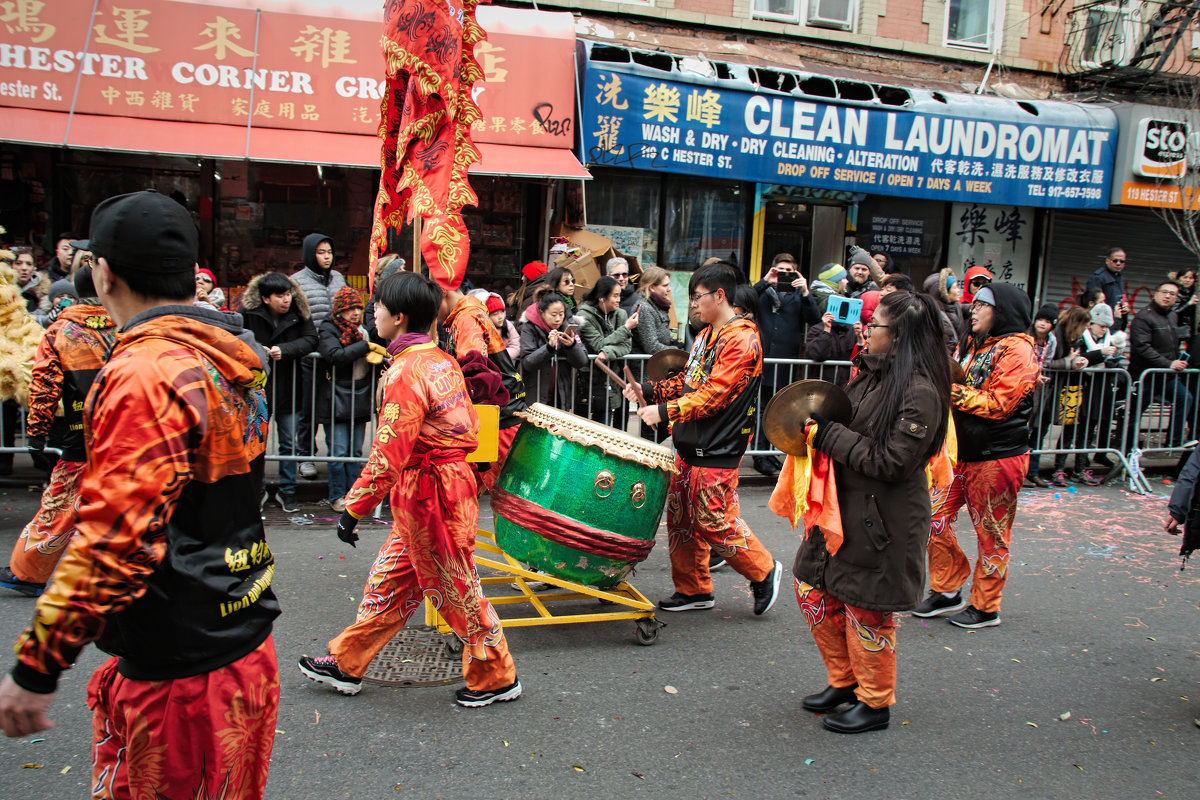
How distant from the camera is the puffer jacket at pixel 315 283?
762 centimetres

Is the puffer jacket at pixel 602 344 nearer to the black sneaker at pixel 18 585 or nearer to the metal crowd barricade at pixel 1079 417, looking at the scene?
the metal crowd barricade at pixel 1079 417

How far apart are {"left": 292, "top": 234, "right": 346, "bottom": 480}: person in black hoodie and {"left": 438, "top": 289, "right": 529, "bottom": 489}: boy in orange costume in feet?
9.03

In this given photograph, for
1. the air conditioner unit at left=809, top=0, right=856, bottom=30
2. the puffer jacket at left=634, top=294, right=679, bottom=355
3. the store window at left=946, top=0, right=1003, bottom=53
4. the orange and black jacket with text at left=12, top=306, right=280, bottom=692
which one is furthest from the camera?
the store window at left=946, top=0, right=1003, bottom=53

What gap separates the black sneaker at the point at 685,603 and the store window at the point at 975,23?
11.7m

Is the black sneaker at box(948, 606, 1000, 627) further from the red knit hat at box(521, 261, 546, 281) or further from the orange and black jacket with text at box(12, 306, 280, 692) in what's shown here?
the red knit hat at box(521, 261, 546, 281)

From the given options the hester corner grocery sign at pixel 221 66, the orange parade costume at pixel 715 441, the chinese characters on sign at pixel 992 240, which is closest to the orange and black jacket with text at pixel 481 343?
the orange parade costume at pixel 715 441

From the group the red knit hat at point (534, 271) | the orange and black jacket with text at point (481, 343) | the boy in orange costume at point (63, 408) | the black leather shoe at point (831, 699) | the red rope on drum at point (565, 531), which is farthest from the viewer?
the red knit hat at point (534, 271)

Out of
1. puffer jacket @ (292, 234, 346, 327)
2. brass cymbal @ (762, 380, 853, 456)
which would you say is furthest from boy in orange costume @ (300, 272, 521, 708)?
puffer jacket @ (292, 234, 346, 327)

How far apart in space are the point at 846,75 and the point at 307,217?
25.3 ft

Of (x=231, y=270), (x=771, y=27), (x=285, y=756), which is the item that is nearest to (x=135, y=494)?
(x=285, y=756)

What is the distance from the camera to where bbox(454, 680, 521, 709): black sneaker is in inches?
154

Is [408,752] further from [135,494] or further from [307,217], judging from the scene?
[307,217]

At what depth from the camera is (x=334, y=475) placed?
7129 millimetres

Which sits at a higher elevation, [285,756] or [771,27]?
[771,27]
